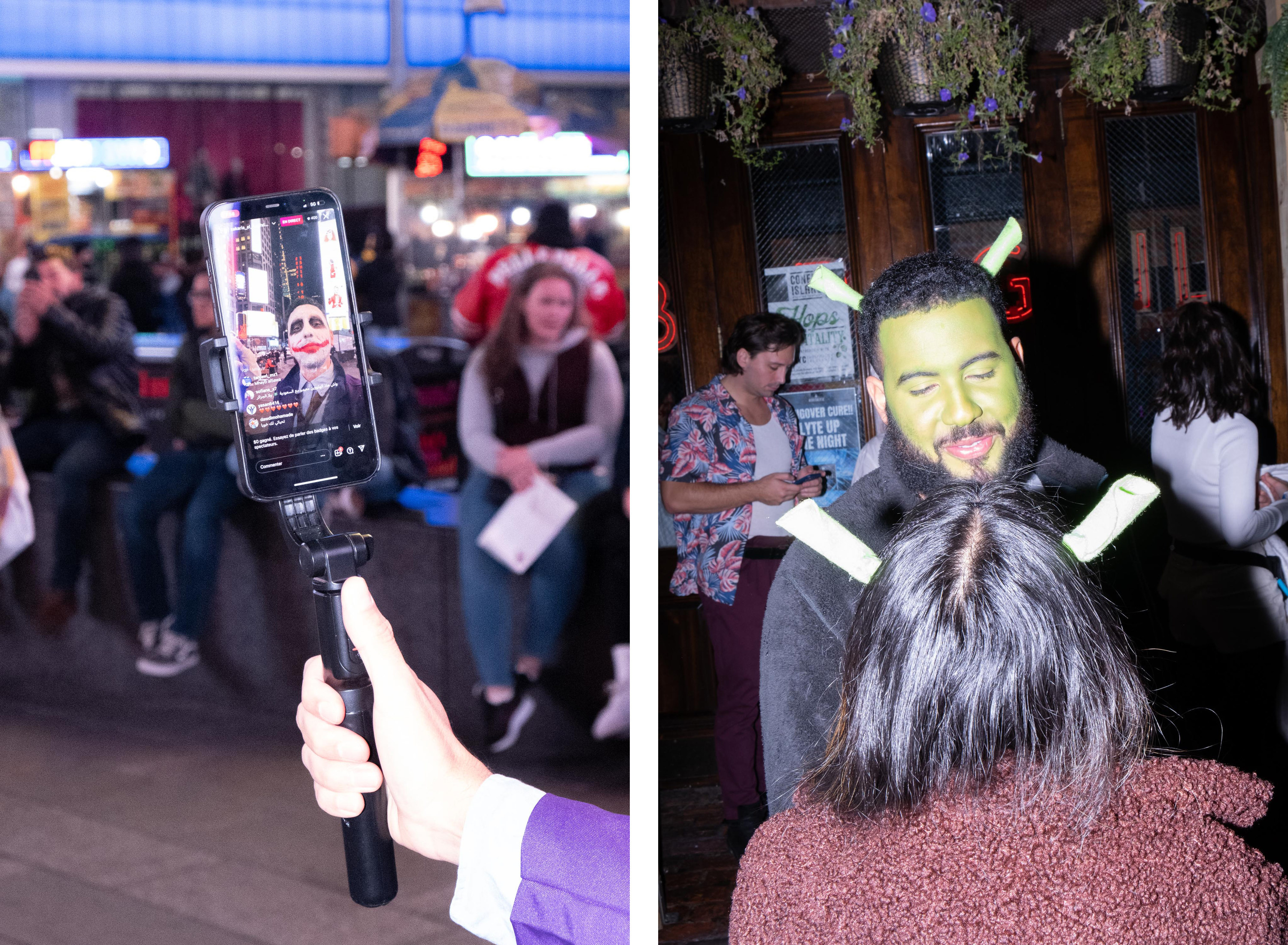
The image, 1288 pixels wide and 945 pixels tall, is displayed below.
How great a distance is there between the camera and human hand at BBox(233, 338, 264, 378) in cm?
83

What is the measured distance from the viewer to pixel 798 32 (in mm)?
2900

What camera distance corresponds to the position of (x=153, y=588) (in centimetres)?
302

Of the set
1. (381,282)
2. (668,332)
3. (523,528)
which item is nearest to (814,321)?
(668,332)

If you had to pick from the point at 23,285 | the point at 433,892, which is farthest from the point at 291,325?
the point at 23,285

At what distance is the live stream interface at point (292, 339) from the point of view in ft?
2.73

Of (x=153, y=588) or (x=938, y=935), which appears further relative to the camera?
(x=153, y=588)

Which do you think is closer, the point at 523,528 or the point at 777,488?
the point at 777,488

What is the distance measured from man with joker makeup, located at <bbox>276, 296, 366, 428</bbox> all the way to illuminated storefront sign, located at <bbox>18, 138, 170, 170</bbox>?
338 cm

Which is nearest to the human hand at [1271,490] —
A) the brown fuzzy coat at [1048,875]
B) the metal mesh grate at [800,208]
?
the metal mesh grate at [800,208]

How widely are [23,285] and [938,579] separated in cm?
337

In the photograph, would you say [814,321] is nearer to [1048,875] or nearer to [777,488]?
[777,488]

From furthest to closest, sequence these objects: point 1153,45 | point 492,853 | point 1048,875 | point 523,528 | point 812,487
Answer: point 523,528 → point 1153,45 → point 812,487 → point 492,853 → point 1048,875

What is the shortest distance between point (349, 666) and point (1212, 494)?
1.75 m

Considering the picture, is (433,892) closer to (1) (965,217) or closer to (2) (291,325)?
(2) (291,325)
